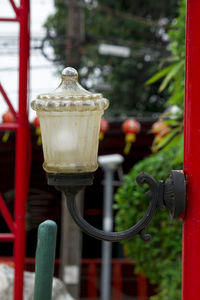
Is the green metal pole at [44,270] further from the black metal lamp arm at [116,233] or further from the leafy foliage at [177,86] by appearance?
the leafy foliage at [177,86]

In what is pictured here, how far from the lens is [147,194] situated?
2189mm

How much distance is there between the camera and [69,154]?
209 cm

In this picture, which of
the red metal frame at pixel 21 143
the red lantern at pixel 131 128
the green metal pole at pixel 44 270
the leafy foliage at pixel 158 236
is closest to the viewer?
the green metal pole at pixel 44 270

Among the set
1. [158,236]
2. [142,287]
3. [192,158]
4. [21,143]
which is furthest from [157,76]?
[142,287]

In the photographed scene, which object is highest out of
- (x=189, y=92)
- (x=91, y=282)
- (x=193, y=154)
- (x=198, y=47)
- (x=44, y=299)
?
(x=198, y=47)

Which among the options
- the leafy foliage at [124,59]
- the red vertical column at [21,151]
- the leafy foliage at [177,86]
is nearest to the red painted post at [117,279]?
the leafy foliage at [177,86]

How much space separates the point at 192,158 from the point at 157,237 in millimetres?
4767

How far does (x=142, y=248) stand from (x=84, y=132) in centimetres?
513

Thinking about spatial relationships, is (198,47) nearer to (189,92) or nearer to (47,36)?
(189,92)

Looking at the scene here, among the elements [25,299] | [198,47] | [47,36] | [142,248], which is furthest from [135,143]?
[198,47]

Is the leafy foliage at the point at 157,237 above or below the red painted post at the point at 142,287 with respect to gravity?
above

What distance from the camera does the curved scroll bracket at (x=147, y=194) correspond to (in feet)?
6.97

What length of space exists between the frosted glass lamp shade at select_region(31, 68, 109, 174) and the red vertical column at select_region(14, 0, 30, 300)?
184cm

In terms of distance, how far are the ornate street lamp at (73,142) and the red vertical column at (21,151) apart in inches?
71.2
